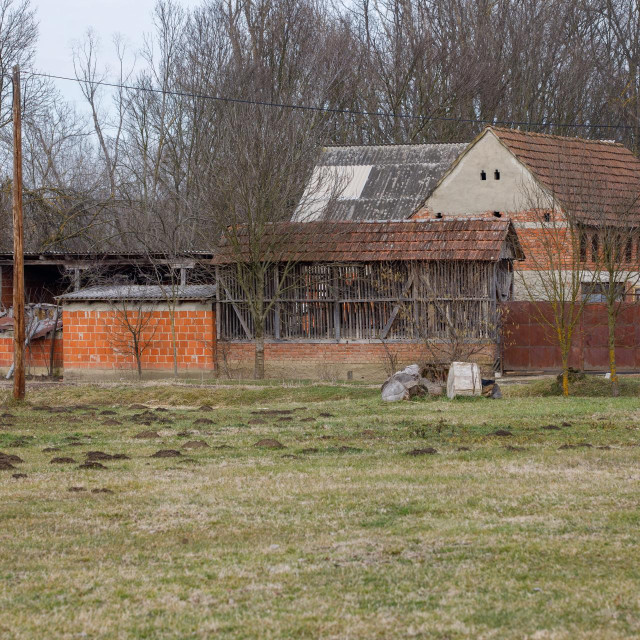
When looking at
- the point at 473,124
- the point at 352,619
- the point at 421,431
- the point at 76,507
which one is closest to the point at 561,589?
the point at 352,619

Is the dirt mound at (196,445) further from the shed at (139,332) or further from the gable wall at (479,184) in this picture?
the gable wall at (479,184)

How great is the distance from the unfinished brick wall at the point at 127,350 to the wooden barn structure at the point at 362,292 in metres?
0.54

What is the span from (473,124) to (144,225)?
645 inches

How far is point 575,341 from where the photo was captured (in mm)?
28141

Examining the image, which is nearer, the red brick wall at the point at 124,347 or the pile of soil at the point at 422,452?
the pile of soil at the point at 422,452

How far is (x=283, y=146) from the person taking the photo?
2927 centimetres

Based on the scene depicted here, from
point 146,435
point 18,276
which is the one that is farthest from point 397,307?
point 146,435

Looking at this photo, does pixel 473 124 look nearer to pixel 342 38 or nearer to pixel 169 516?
pixel 342 38

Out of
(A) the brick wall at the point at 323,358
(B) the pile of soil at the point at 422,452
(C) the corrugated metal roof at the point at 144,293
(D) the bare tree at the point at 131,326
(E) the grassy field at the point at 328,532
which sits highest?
(C) the corrugated metal roof at the point at 144,293

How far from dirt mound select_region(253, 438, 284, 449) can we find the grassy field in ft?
0.60

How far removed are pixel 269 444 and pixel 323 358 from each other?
13.7 metres

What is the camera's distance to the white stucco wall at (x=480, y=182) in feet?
124

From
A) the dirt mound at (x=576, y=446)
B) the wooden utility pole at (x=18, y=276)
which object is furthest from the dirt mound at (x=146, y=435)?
the wooden utility pole at (x=18, y=276)

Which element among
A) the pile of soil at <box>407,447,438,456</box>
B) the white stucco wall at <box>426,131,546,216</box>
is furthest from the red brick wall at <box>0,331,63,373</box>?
the pile of soil at <box>407,447,438,456</box>
